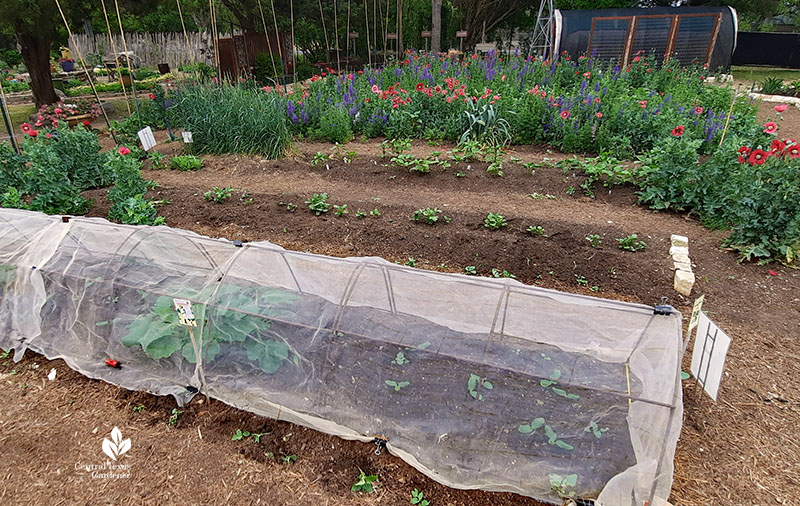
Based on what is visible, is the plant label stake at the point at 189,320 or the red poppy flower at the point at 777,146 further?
the red poppy flower at the point at 777,146

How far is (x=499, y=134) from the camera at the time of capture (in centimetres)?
636

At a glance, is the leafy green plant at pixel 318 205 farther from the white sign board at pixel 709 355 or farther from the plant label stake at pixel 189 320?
the white sign board at pixel 709 355

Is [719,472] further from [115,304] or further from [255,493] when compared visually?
[115,304]

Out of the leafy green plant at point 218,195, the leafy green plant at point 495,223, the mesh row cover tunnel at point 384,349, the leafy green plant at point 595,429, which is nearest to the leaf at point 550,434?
the mesh row cover tunnel at point 384,349

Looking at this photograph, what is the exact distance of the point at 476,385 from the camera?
2047 millimetres

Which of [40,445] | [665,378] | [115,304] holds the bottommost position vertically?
[40,445]

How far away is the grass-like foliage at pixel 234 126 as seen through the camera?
6.16 meters

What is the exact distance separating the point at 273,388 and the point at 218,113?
503cm

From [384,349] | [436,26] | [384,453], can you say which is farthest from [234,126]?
[436,26]

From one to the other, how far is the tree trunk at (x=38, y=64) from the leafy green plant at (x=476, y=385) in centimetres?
1155

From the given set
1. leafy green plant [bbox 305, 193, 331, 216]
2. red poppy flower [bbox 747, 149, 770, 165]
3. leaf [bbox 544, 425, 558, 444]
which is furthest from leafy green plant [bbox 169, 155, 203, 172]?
red poppy flower [bbox 747, 149, 770, 165]

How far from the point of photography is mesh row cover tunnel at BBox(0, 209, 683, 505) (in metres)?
1.88

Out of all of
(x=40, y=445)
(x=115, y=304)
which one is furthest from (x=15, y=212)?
(x=40, y=445)

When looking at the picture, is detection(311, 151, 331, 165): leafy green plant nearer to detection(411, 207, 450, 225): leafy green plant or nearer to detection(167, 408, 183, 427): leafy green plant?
detection(411, 207, 450, 225): leafy green plant
